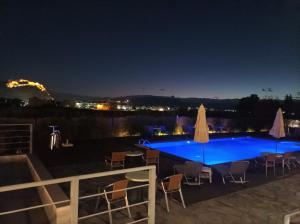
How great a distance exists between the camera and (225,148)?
14.8 meters

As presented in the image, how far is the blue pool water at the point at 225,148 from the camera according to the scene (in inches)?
503

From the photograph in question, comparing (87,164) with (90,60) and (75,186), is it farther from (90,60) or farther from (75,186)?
(90,60)

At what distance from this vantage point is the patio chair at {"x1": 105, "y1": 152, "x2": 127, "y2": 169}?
7.47m

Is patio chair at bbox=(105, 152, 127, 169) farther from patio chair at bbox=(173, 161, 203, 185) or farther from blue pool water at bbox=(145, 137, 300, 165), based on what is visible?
blue pool water at bbox=(145, 137, 300, 165)

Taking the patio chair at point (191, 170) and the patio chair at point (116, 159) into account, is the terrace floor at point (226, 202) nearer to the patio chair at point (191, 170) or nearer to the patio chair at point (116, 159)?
the patio chair at point (191, 170)

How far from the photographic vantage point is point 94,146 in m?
11.2

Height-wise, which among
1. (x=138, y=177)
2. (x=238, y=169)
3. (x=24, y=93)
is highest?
(x=24, y=93)

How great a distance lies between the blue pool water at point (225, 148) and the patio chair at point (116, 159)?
4104 mm

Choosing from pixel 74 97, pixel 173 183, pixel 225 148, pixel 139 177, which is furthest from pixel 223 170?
pixel 74 97

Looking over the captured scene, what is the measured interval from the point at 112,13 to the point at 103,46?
4.53 m

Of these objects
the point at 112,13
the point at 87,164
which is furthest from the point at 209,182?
the point at 112,13

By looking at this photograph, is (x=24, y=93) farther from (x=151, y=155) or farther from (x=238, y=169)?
(x=238, y=169)

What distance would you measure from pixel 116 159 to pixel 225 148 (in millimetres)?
8930

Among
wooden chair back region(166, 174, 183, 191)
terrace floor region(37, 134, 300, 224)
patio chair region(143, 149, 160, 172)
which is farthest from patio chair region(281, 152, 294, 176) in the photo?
wooden chair back region(166, 174, 183, 191)
